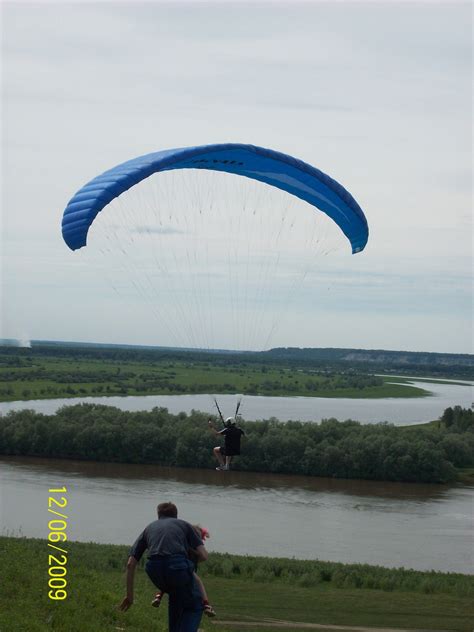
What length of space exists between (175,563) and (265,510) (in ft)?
65.1

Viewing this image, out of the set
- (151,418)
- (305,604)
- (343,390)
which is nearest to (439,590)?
(305,604)

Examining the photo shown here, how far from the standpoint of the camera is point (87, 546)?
17.5 meters

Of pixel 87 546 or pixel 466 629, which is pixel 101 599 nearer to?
pixel 466 629

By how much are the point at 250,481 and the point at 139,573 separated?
47.6 ft

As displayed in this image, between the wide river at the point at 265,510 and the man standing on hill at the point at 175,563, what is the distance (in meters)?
14.6

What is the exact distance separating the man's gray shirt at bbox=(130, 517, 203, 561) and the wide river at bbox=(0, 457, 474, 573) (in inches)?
580

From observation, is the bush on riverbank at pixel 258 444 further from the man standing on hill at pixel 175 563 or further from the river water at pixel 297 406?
the man standing on hill at pixel 175 563

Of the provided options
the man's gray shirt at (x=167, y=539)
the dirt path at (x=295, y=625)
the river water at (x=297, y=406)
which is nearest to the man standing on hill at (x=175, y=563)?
the man's gray shirt at (x=167, y=539)

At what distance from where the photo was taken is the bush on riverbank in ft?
103

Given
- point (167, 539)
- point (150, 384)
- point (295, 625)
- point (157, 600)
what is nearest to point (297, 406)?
point (150, 384)

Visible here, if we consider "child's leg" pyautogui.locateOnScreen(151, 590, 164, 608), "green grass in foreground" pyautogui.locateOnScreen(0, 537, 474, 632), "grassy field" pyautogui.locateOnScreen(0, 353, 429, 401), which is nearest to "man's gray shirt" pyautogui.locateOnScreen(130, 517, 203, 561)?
"child's leg" pyautogui.locateOnScreen(151, 590, 164, 608)

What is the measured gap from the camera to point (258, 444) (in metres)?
32.0

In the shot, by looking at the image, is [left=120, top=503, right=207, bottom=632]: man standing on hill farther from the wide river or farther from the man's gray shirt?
the wide river

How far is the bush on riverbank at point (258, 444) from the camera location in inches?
1235
